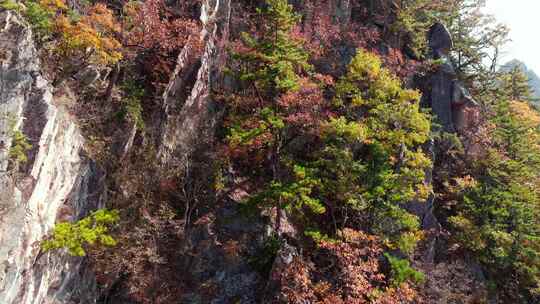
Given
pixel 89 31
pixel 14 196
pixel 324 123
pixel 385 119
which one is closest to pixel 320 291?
pixel 324 123

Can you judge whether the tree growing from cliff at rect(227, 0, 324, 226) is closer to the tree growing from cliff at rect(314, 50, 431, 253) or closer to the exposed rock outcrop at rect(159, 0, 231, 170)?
the tree growing from cliff at rect(314, 50, 431, 253)

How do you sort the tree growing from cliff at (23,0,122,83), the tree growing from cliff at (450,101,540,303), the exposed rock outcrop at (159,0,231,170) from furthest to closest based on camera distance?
the tree growing from cliff at (450,101,540,303)
the exposed rock outcrop at (159,0,231,170)
the tree growing from cliff at (23,0,122,83)

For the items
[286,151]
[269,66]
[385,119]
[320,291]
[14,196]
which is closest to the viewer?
[14,196]

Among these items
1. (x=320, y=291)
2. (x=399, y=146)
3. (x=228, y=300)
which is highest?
(x=399, y=146)

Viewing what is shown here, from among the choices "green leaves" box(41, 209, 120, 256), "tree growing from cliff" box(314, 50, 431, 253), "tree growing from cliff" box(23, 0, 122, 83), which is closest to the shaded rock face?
"green leaves" box(41, 209, 120, 256)

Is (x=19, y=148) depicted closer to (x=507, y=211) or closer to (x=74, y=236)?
(x=74, y=236)

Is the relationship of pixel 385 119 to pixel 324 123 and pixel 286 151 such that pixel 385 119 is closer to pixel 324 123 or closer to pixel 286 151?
pixel 324 123

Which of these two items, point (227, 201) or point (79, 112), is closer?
point (79, 112)

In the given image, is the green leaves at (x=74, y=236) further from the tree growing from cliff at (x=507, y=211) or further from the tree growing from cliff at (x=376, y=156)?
the tree growing from cliff at (x=507, y=211)

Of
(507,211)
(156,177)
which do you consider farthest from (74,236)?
(507,211)
